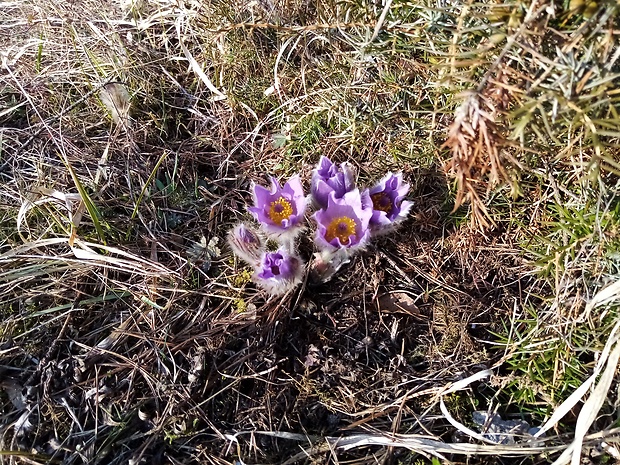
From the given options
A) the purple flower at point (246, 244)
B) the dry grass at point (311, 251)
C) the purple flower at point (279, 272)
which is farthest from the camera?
the purple flower at point (246, 244)

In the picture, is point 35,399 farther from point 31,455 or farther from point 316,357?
point 316,357

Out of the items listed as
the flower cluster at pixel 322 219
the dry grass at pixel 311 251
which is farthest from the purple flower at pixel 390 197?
the dry grass at pixel 311 251

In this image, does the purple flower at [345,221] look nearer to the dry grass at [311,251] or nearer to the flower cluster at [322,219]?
the flower cluster at [322,219]

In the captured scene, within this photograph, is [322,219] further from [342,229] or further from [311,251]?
[311,251]

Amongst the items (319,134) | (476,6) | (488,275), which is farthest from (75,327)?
(476,6)

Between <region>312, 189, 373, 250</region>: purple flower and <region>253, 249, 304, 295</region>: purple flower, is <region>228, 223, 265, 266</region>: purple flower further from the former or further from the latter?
<region>312, 189, 373, 250</region>: purple flower

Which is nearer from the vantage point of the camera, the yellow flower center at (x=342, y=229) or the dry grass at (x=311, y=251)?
the dry grass at (x=311, y=251)

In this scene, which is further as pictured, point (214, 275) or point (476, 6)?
point (214, 275)
